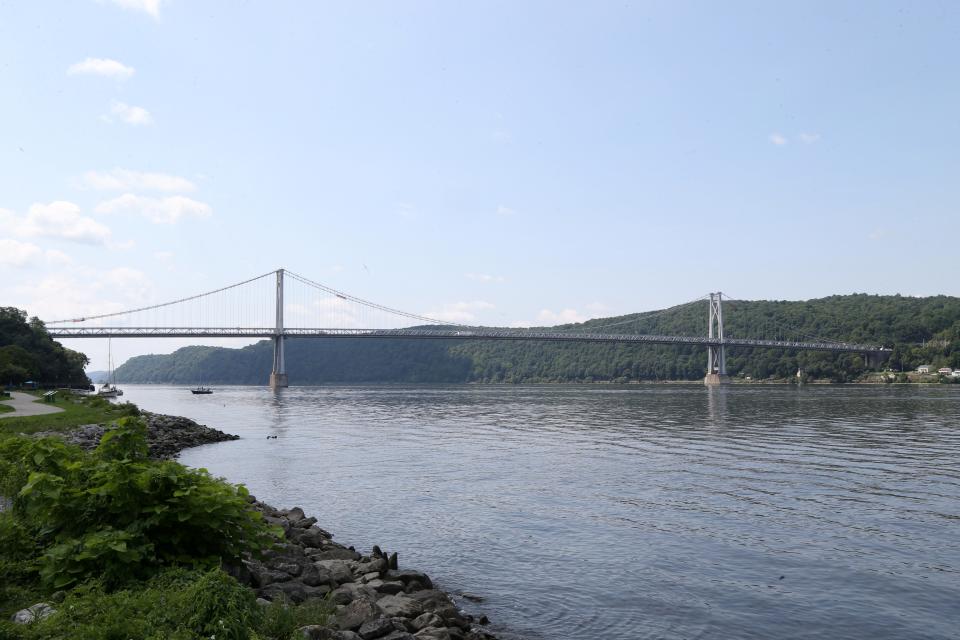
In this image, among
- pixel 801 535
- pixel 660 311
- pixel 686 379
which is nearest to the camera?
pixel 801 535

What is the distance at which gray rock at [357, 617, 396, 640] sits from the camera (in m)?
7.84

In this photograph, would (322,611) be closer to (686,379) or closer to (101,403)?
(101,403)

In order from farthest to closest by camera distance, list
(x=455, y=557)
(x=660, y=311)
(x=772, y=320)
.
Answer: (x=660, y=311) → (x=772, y=320) → (x=455, y=557)

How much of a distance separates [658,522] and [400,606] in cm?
809

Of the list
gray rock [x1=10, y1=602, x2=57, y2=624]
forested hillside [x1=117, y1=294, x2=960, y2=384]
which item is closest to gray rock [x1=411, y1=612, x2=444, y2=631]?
gray rock [x1=10, y1=602, x2=57, y2=624]

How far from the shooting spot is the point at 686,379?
13975 centimetres

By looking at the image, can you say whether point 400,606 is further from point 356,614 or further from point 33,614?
point 33,614

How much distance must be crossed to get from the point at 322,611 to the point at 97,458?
13.0 feet

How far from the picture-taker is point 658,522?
1550cm

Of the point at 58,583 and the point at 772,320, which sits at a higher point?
the point at 772,320

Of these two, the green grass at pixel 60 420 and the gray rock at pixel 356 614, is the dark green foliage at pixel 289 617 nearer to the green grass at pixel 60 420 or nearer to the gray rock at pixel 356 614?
the gray rock at pixel 356 614

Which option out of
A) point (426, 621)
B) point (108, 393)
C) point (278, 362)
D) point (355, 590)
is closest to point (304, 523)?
point (355, 590)

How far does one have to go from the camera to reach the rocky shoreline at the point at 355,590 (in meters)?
8.12

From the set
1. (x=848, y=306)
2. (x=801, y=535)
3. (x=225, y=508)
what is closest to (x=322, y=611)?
(x=225, y=508)
